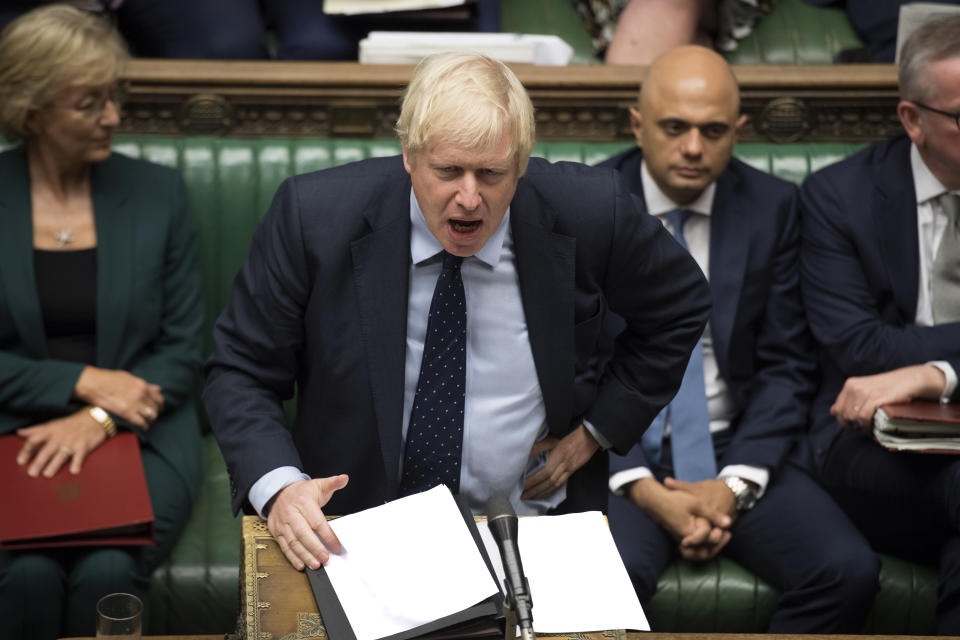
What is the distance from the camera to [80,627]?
2410 millimetres

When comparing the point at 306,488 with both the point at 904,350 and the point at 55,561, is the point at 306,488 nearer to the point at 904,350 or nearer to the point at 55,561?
the point at 55,561

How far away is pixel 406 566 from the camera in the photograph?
1534 mm

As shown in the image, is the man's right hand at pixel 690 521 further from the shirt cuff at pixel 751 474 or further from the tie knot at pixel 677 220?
the tie knot at pixel 677 220

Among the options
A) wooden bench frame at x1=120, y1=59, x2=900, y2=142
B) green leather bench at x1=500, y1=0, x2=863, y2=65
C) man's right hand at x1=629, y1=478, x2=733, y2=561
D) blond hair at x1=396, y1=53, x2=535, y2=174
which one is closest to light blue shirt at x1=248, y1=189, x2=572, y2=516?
blond hair at x1=396, y1=53, x2=535, y2=174

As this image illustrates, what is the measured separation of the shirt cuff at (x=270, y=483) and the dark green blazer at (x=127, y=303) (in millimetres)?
1021

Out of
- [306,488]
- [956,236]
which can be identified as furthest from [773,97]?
[306,488]

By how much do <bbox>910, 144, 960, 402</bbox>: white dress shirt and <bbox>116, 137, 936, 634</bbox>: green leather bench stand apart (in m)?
0.39

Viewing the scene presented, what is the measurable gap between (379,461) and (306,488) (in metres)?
0.35

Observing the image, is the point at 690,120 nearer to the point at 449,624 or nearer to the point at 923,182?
the point at 923,182

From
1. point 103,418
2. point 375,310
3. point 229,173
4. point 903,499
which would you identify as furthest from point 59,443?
point 903,499

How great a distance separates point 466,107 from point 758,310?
4.47ft

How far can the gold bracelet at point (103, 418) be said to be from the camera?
8.55ft

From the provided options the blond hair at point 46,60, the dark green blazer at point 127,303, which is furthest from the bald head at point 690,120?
the blond hair at point 46,60

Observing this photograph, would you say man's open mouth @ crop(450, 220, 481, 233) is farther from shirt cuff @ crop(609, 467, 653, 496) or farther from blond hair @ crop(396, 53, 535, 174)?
shirt cuff @ crop(609, 467, 653, 496)
